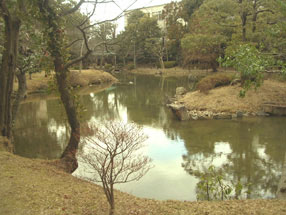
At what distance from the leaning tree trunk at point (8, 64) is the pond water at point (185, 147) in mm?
1449

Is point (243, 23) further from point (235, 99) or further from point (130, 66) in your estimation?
point (130, 66)

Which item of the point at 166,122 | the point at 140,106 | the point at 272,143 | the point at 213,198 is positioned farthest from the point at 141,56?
the point at 213,198

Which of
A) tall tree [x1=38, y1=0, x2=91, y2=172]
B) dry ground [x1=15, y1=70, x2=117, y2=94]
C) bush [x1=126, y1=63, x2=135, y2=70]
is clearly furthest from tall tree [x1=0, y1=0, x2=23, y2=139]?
bush [x1=126, y1=63, x2=135, y2=70]

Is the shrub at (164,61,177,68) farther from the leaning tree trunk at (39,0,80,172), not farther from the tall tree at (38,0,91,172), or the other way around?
the leaning tree trunk at (39,0,80,172)

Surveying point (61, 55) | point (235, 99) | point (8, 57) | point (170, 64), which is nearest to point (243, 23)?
point (235, 99)

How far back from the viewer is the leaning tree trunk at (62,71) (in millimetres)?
6004

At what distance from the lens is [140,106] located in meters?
16.2

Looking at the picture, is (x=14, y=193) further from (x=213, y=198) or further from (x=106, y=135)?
(x=213, y=198)

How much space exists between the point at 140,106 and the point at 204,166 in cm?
945

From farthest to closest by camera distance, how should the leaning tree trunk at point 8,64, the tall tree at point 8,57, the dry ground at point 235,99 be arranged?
1. the dry ground at point 235,99
2. the leaning tree trunk at point 8,64
3. the tall tree at point 8,57

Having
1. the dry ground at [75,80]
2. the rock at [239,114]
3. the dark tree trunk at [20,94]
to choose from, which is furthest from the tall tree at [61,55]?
the dry ground at [75,80]

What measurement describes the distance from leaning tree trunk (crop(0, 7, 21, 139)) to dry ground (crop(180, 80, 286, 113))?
9437 millimetres

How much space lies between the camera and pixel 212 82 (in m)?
16.4

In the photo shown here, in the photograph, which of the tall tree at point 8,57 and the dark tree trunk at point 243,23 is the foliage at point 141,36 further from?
the tall tree at point 8,57
